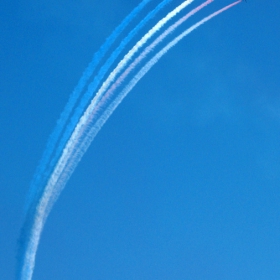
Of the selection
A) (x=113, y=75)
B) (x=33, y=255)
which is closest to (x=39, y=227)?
(x=33, y=255)

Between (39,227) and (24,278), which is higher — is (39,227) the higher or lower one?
the higher one

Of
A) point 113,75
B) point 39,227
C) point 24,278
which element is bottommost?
point 24,278

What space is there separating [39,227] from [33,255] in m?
1.46

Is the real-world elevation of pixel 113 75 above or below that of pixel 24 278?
above

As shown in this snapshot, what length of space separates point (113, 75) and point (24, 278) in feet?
33.4

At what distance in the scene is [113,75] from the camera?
23.4 metres

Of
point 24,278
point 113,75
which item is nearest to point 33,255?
point 24,278

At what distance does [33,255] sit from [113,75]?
29.9 feet

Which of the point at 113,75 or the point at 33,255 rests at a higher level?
the point at 113,75

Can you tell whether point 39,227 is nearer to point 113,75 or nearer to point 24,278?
point 24,278

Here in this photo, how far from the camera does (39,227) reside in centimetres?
2333

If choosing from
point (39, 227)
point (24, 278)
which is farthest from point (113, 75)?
point (24, 278)

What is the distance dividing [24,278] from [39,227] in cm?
250

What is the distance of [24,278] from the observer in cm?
2353
